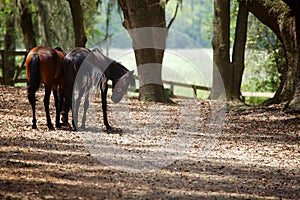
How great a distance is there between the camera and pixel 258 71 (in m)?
22.0

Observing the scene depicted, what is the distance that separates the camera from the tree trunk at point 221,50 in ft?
48.9

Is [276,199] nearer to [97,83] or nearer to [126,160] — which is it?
[126,160]

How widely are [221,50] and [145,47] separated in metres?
2.65

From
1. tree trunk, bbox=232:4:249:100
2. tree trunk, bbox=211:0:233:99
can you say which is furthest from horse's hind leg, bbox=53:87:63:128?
tree trunk, bbox=232:4:249:100

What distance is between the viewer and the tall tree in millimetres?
14953

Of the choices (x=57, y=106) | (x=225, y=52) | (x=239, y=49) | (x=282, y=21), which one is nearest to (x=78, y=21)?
(x=225, y=52)

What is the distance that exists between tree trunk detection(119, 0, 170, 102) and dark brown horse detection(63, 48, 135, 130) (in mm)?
4000

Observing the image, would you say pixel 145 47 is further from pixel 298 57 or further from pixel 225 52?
pixel 298 57

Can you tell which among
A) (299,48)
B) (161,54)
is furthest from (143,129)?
(161,54)

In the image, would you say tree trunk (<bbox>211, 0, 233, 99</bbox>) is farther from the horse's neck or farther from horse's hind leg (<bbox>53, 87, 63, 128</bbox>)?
horse's hind leg (<bbox>53, 87, 63, 128</bbox>)

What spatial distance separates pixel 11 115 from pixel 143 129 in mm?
2671

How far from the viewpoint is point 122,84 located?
9.18 metres

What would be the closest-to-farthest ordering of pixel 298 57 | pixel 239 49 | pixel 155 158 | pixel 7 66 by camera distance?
pixel 155 158 < pixel 298 57 < pixel 239 49 < pixel 7 66

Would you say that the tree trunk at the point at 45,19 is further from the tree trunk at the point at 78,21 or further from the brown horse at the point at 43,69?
the brown horse at the point at 43,69
